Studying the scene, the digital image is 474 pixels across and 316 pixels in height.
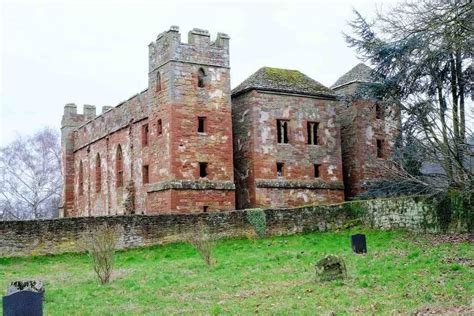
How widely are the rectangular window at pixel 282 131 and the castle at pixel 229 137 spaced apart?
55mm

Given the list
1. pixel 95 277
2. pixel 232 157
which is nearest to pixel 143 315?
pixel 95 277

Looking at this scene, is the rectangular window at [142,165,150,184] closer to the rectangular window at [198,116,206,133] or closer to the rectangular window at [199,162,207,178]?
the rectangular window at [199,162,207,178]

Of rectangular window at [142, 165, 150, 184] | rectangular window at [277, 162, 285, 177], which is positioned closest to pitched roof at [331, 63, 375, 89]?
rectangular window at [277, 162, 285, 177]

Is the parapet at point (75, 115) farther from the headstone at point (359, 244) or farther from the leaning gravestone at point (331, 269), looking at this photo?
the leaning gravestone at point (331, 269)

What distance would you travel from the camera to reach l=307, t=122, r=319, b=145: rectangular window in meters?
33.6

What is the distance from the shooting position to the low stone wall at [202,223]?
2217 cm

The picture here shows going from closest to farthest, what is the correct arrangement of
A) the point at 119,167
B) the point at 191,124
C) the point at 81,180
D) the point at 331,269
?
the point at 331,269 → the point at 191,124 → the point at 119,167 → the point at 81,180

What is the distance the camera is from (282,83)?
109 ft

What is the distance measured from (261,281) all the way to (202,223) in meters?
10.0

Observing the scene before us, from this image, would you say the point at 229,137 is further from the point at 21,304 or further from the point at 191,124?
the point at 21,304

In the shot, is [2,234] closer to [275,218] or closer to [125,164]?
[275,218]

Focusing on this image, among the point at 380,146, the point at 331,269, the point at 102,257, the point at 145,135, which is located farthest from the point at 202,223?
the point at 380,146

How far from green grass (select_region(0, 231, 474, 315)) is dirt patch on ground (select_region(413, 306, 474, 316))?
10.6 inches

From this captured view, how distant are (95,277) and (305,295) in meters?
6.81
